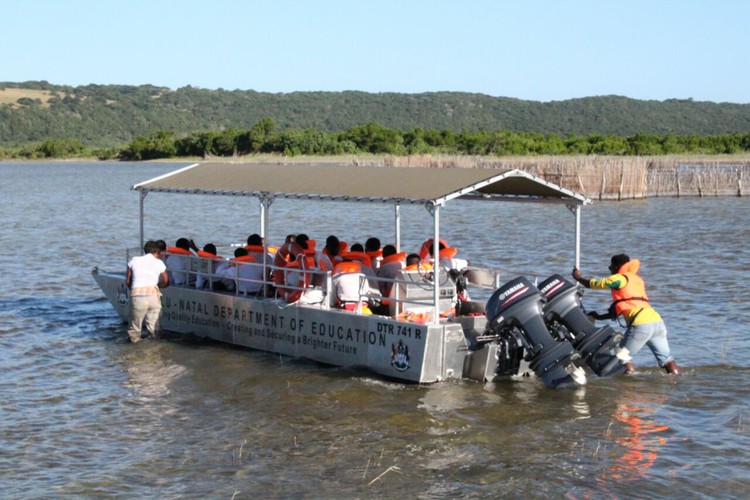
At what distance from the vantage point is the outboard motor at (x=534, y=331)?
38.4 ft

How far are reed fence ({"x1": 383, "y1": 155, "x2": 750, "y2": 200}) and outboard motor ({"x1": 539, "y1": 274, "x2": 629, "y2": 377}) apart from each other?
Result: 90.9ft

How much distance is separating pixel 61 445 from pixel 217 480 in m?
2.05

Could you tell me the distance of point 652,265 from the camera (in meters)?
25.3

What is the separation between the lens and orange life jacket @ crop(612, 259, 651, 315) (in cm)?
1239

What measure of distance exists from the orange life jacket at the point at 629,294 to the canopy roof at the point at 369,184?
54.2 inches

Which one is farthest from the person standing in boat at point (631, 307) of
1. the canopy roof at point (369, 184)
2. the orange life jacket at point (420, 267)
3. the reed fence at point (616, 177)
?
the reed fence at point (616, 177)

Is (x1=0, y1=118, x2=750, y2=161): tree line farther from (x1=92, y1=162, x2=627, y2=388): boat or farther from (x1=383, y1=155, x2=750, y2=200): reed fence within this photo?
(x1=92, y1=162, x2=627, y2=388): boat

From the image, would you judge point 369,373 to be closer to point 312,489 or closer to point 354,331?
point 354,331

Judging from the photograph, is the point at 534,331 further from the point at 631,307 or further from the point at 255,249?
the point at 255,249

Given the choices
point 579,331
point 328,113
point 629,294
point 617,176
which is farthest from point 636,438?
point 328,113

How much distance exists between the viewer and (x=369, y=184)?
43.4ft

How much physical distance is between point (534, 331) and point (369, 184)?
9.23 ft

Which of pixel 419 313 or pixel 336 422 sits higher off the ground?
pixel 419 313

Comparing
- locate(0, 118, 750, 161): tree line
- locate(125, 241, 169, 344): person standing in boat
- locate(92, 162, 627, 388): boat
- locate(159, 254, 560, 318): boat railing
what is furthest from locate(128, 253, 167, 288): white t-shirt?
locate(0, 118, 750, 161): tree line
